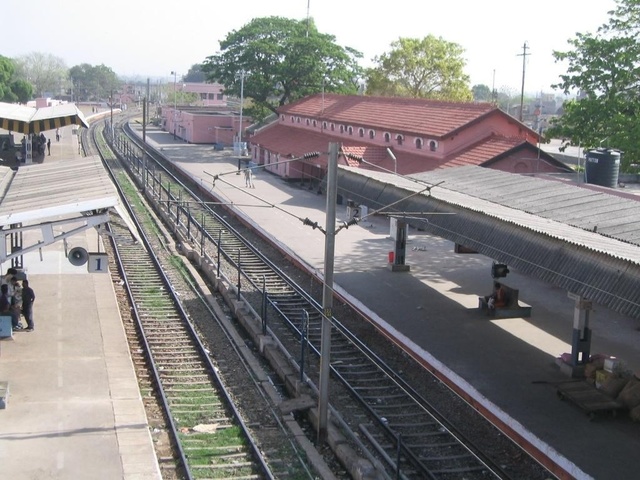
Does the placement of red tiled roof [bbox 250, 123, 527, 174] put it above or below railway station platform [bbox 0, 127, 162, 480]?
above

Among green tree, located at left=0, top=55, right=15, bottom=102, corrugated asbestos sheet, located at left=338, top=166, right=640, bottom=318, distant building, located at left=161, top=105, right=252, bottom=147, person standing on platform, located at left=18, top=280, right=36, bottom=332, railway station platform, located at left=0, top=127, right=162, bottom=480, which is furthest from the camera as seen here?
green tree, located at left=0, top=55, right=15, bottom=102

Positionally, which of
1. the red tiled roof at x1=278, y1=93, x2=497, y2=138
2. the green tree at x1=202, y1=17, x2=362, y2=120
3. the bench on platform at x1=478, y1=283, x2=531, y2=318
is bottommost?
the bench on platform at x1=478, y1=283, x2=531, y2=318

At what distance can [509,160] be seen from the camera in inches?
1251

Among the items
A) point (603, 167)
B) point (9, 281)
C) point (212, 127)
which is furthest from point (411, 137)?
point (212, 127)

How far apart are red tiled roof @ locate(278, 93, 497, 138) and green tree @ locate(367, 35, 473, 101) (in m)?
10.8

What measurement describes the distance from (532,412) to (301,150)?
109 feet

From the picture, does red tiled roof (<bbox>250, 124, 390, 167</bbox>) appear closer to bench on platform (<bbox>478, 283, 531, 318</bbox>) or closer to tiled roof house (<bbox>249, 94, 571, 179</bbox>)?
tiled roof house (<bbox>249, 94, 571, 179</bbox>)

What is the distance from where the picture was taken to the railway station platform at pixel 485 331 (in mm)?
12555

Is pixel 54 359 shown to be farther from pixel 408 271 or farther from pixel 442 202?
pixel 408 271

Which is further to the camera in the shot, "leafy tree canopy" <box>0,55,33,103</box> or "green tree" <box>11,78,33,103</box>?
"green tree" <box>11,78,33,103</box>

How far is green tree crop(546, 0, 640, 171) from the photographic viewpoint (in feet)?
101

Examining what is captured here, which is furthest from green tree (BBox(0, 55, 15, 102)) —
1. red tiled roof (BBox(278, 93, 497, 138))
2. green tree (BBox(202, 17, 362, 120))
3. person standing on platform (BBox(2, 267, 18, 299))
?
person standing on platform (BBox(2, 267, 18, 299))

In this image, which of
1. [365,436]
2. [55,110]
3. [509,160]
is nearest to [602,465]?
[365,436]

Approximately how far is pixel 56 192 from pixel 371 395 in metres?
7.48
